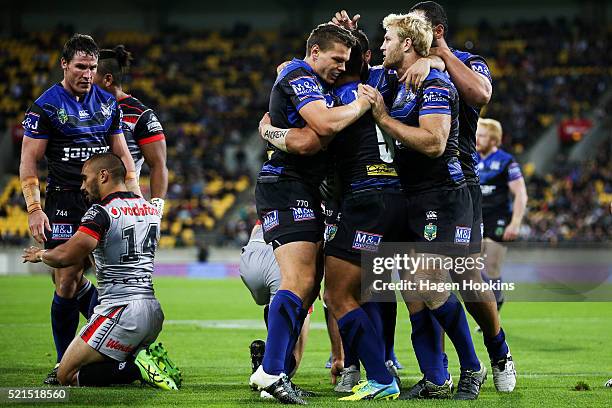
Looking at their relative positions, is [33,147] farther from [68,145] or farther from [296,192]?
[296,192]

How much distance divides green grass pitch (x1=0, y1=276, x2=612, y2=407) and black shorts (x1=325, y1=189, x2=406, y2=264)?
0.97m

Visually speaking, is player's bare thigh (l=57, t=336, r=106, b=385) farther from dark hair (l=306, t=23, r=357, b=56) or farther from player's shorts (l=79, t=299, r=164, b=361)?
dark hair (l=306, t=23, r=357, b=56)

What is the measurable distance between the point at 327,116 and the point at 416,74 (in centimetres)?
67

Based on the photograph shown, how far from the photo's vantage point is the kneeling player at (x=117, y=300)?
7.19 metres

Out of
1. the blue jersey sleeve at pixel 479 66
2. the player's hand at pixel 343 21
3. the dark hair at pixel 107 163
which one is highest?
the player's hand at pixel 343 21

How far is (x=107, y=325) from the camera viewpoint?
7227 mm

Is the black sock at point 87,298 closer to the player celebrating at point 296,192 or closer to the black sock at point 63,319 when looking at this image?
the black sock at point 63,319

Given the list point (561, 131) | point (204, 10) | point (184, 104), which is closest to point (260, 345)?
point (561, 131)

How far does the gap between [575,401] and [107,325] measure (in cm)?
323

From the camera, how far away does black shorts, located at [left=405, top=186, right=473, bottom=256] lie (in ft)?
21.9

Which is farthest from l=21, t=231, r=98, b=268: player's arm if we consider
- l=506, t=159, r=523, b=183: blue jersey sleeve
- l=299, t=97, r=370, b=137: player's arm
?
l=506, t=159, r=523, b=183: blue jersey sleeve

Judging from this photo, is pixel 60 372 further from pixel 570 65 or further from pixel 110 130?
pixel 570 65

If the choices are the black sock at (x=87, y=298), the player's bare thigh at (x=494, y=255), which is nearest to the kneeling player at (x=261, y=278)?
the black sock at (x=87, y=298)

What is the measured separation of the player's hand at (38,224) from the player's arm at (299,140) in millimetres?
2206
